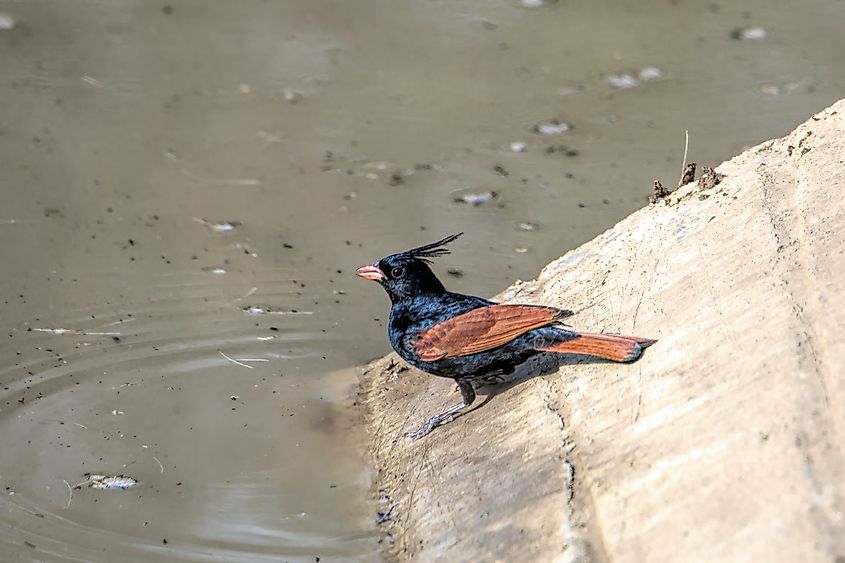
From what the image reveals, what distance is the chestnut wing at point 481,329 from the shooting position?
4.24m

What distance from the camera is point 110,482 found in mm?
4676

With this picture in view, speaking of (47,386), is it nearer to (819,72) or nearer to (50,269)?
(50,269)

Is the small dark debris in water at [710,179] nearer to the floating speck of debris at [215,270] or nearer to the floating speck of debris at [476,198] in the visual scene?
the floating speck of debris at [476,198]

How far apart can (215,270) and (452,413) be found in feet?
7.68

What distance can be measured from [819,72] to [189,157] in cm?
501

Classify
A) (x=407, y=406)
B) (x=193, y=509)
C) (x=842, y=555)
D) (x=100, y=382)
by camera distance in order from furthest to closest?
(x=100, y=382), (x=407, y=406), (x=193, y=509), (x=842, y=555)

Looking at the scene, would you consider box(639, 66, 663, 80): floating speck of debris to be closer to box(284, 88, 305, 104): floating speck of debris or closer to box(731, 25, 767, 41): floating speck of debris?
box(731, 25, 767, 41): floating speck of debris

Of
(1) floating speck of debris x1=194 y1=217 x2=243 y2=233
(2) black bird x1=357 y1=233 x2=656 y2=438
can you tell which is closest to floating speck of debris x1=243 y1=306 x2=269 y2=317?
(1) floating speck of debris x1=194 y1=217 x2=243 y2=233

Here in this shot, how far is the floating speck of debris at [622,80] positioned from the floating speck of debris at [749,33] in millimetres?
1200

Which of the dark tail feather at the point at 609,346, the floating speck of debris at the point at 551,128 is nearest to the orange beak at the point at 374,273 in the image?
the dark tail feather at the point at 609,346

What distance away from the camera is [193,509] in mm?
4562

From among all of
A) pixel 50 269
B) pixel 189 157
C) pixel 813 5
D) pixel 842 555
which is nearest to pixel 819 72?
pixel 813 5

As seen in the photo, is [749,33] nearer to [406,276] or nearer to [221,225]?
[221,225]

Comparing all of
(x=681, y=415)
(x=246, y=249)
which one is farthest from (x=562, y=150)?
(x=681, y=415)
